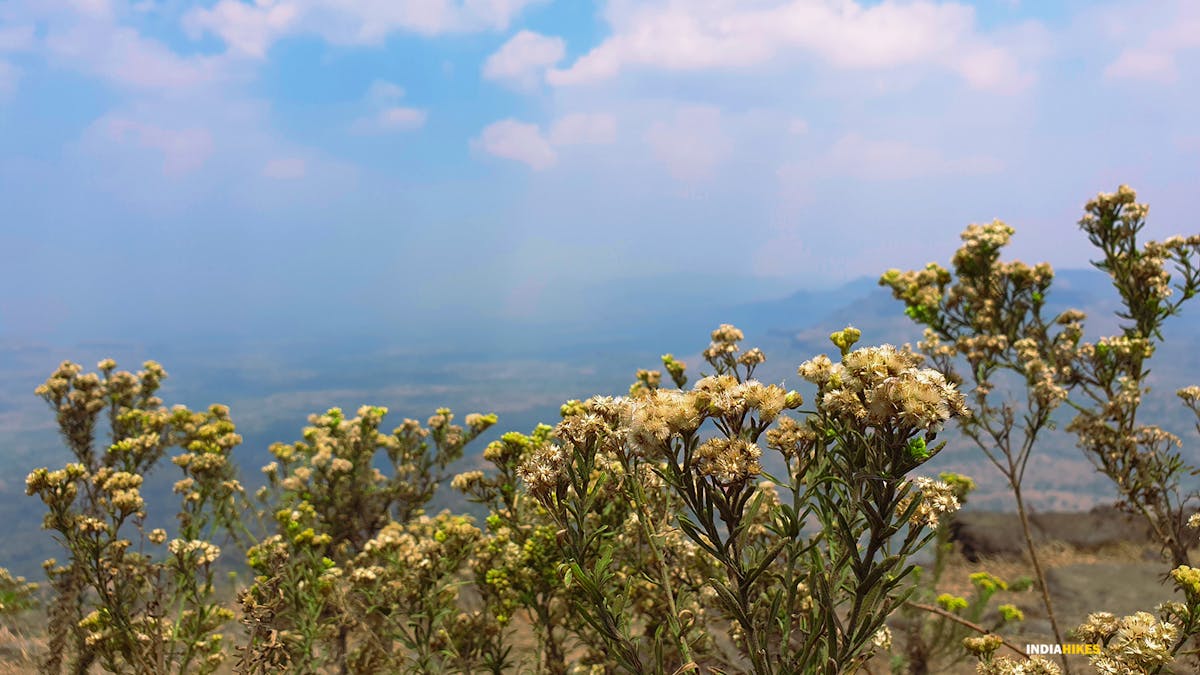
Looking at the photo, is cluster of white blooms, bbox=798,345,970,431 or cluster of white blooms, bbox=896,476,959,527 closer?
cluster of white blooms, bbox=798,345,970,431

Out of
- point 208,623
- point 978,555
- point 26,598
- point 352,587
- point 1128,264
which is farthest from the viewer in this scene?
point 978,555

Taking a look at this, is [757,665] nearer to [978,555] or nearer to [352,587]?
[352,587]

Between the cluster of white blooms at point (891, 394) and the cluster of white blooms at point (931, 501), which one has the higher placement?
the cluster of white blooms at point (891, 394)

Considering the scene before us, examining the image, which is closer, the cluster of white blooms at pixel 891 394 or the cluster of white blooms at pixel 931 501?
the cluster of white blooms at pixel 891 394

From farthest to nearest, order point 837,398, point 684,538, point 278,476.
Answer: point 278,476 → point 684,538 → point 837,398

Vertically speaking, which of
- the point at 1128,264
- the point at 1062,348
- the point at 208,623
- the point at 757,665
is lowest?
the point at 208,623

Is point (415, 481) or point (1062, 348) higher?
point (1062, 348)

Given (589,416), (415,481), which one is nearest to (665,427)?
(589,416)

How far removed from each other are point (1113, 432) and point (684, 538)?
4078 millimetres

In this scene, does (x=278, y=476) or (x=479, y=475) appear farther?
(x=278, y=476)

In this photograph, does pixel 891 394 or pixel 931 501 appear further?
pixel 931 501

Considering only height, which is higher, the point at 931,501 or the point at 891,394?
the point at 891,394

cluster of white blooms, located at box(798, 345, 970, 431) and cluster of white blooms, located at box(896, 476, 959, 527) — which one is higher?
cluster of white blooms, located at box(798, 345, 970, 431)

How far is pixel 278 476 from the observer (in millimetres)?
8102
